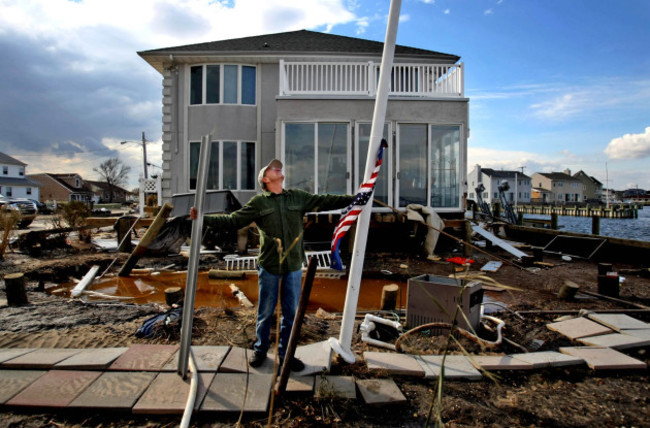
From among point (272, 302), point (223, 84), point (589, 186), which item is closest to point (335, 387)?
point (272, 302)

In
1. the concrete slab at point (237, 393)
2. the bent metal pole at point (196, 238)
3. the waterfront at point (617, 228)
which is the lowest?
the waterfront at point (617, 228)

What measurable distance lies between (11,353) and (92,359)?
2.99 feet

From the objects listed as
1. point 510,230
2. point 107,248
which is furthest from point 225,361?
point 510,230

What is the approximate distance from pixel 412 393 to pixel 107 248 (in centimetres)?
1244

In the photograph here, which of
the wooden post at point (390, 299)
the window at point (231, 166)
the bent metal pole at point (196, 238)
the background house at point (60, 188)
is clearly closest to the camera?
the bent metal pole at point (196, 238)

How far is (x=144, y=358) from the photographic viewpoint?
330 cm

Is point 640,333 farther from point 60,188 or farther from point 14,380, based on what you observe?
point 60,188

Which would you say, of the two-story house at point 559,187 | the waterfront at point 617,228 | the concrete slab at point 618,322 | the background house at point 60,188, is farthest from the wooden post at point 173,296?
the two-story house at point 559,187

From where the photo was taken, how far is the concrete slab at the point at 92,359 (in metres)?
3.10

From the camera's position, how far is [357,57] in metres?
13.7

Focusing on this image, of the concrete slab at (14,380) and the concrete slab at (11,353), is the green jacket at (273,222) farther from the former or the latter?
the concrete slab at (11,353)

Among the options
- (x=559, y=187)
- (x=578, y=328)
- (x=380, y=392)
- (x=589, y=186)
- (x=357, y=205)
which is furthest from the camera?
(x=589, y=186)

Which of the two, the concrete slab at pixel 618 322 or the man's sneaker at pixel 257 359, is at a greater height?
Answer: the man's sneaker at pixel 257 359

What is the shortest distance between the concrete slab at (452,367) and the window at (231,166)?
35.9 feet
